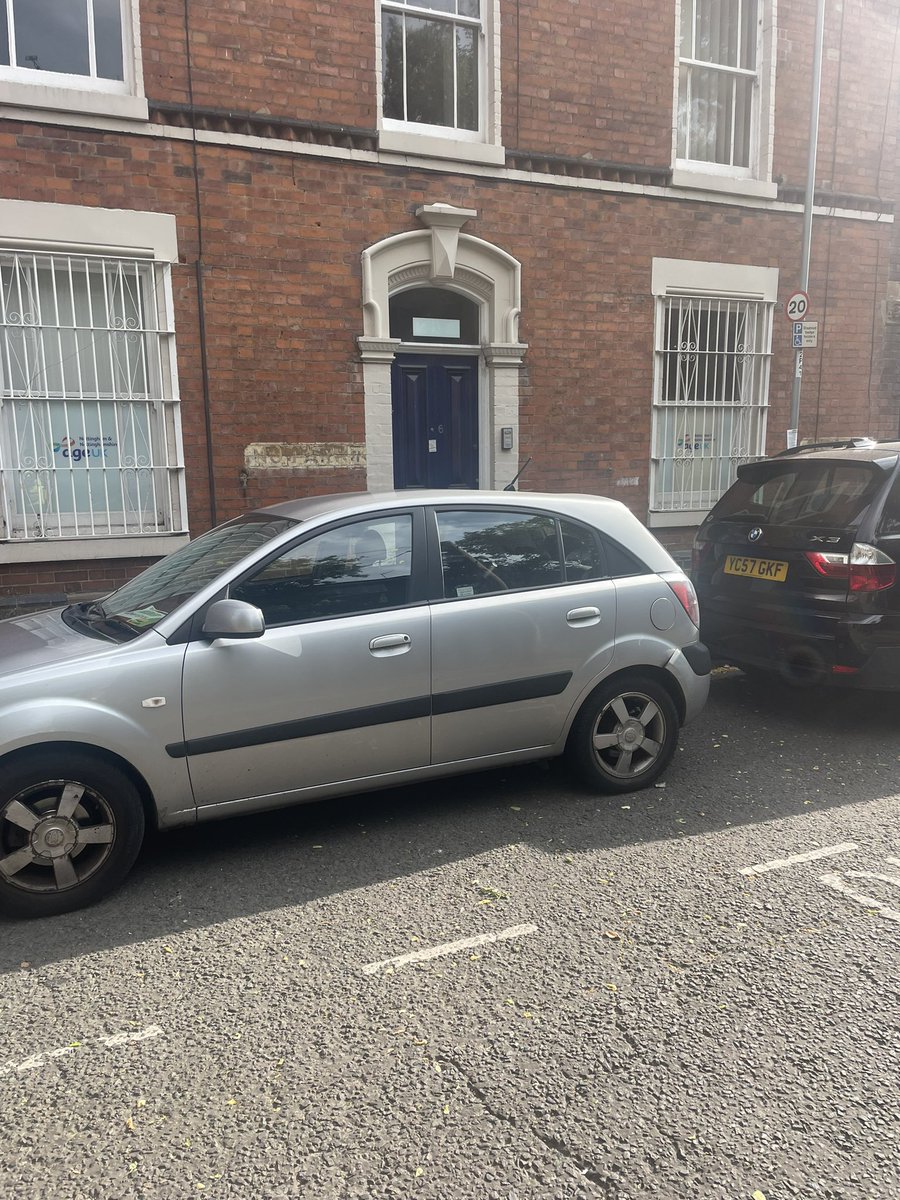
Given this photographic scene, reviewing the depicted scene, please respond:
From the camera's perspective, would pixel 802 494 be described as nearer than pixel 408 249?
Yes

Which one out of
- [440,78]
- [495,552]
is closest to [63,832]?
[495,552]

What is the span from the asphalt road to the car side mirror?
104cm

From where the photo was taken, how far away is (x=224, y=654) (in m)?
3.68

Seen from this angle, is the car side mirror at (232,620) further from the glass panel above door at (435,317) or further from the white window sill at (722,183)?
the white window sill at (722,183)

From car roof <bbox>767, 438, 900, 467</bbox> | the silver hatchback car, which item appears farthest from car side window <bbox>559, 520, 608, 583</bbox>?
car roof <bbox>767, 438, 900, 467</bbox>

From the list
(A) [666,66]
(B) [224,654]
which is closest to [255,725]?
(B) [224,654]

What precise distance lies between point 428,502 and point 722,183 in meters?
7.71

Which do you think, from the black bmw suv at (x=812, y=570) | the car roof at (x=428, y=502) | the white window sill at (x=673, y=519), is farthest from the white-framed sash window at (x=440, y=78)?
the car roof at (x=428, y=502)

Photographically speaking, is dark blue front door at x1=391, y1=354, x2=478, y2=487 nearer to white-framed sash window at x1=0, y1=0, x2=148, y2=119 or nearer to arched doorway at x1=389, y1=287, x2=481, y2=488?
arched doorway at x1=389, y1=287, x2=481, y2=488

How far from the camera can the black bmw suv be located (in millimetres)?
5281

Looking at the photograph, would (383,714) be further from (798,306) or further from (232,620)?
(798,306)

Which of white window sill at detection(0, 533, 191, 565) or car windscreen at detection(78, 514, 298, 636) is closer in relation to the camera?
car windscreen at detection(78, 514, 298, 636)

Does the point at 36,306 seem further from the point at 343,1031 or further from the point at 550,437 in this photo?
the point at 343,1031

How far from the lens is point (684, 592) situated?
4.79m
